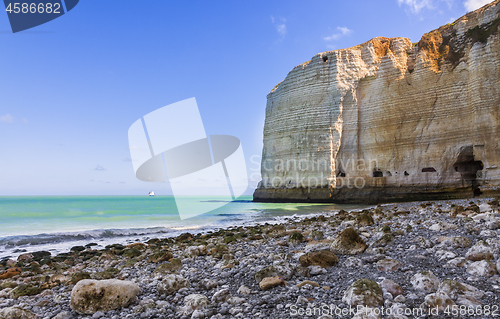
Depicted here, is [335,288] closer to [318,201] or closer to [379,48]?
[318,201]

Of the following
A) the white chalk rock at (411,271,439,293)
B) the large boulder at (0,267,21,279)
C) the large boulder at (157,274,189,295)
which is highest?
the white chalk rock at (411,271,439,293)

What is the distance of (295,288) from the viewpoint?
2.36 meters

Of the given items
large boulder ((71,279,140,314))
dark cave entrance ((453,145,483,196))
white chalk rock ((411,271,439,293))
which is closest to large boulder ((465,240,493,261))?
white chalk rock ((411,271,439,293))

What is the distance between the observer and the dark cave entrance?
1802cm

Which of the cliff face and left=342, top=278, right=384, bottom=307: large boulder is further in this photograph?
the cliff face

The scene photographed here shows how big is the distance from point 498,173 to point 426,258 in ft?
61.9

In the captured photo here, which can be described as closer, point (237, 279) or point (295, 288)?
point (295, 288)

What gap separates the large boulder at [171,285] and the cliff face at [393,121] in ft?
66.3

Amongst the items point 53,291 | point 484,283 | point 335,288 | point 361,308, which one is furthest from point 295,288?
point 53,291


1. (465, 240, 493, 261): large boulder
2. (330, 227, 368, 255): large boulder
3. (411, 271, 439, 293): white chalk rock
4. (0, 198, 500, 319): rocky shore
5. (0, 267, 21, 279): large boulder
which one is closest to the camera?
(0, 198, 500, 319): rocky shore

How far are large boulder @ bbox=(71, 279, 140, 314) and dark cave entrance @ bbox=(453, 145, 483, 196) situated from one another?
2180 cm

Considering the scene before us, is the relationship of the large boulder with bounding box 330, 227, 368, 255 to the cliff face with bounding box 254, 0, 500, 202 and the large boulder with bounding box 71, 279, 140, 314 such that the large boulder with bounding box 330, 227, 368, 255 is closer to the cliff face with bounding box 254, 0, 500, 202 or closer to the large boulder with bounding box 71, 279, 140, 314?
the large boulder with bounding box 71, 279, 140, 314

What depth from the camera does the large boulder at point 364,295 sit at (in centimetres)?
189

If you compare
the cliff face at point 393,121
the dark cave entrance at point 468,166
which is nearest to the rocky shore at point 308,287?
the dark cave entrance at point 468,166
